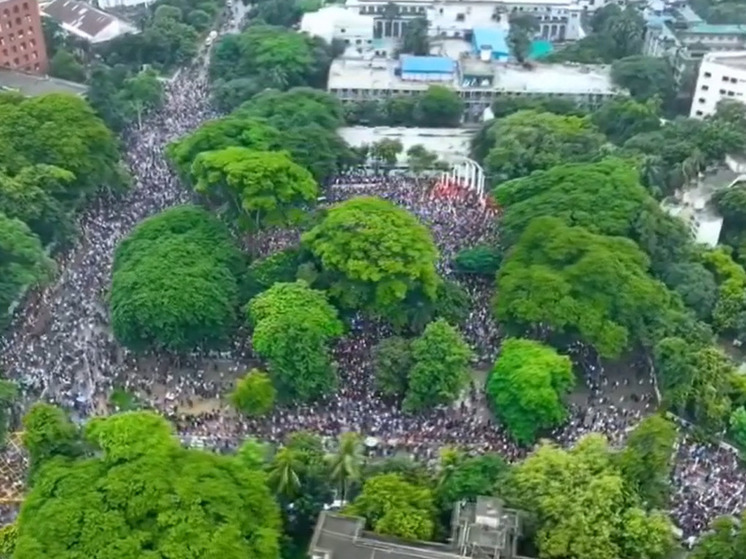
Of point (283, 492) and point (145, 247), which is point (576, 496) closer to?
point (283, 492)

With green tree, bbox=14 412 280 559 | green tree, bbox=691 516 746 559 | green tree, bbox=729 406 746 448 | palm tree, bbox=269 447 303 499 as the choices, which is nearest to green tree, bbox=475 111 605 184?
green tree, bbox=729 406 746 448

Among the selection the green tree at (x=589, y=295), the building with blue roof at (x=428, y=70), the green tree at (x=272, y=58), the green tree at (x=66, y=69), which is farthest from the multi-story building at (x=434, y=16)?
the green tree at (x=589, y=295)

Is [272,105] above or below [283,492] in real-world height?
above

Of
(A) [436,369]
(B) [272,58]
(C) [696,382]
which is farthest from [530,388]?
(B) [272,58]

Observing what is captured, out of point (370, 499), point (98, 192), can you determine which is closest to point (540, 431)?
point (370, 499)

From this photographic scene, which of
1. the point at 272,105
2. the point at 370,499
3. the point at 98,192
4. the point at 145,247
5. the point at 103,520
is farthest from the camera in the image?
the point at 272,105

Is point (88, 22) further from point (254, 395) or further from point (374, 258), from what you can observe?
point (254, 395)
